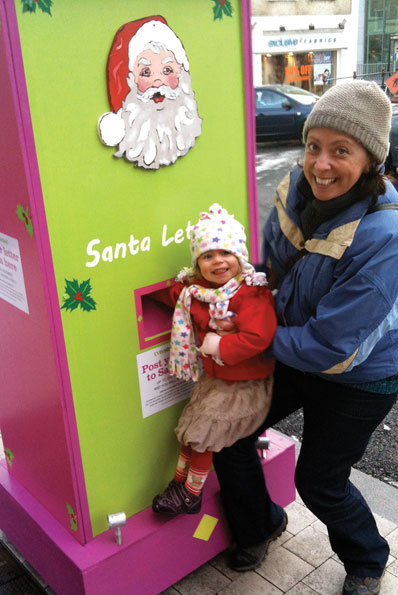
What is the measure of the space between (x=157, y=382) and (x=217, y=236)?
608 millimetres

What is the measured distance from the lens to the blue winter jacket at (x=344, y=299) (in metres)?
1.70

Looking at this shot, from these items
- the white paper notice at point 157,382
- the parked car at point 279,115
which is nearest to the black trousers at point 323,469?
the white paper notice at point 157,382

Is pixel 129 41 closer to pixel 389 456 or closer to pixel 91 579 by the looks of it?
pixel 91 579

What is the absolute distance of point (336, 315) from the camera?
172cm

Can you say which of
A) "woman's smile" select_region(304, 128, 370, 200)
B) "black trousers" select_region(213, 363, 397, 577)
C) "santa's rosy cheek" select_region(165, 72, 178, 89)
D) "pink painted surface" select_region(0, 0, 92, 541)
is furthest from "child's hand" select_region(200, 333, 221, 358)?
"santa's rosy cheek" select_region(165, 72, 178, 89)

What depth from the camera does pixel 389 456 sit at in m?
3.16

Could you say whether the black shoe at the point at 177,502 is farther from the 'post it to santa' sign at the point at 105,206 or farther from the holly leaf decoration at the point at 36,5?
the holly leaf decoration at the point at 36,5

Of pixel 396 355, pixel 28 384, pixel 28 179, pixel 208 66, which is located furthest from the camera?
pixel 28 384

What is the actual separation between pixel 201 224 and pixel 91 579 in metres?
1.23

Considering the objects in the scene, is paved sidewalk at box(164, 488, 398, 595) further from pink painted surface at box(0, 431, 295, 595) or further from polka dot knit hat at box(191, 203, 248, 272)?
polka dot knit hat at box(191, 203, 248, 272)

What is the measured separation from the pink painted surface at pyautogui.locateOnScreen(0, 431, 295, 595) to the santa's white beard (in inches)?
50.2

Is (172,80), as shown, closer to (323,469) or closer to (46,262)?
(46,262)

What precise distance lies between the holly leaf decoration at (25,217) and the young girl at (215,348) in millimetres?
511

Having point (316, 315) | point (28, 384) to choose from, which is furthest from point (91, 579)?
point (316, 315)
